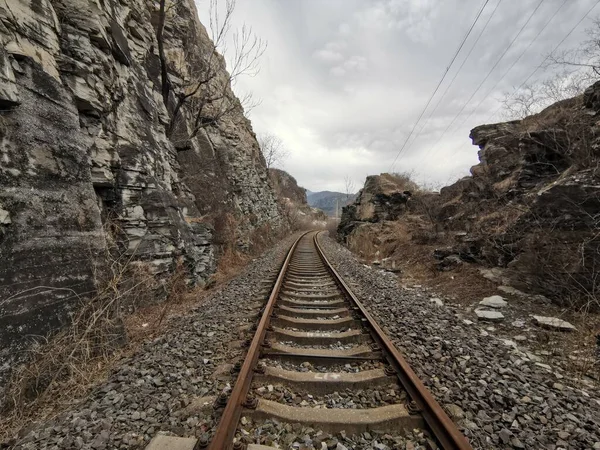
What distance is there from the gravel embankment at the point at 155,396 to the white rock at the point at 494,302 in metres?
4.28

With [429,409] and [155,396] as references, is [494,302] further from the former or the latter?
[155,396]

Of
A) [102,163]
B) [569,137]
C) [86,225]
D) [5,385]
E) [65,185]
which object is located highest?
[569,137]

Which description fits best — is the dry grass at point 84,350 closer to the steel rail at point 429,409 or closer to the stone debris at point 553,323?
the steel rail at point 429,409

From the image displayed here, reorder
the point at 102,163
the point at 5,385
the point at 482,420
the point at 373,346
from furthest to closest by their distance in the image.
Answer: the point at 102,163, the point at 373,346, the point at 5,385, the point at 482,420

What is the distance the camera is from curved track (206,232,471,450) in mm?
2137

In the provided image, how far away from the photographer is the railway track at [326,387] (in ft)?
6.92

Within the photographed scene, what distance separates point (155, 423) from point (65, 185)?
3.12 meters

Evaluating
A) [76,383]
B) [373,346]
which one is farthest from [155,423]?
[373,346]

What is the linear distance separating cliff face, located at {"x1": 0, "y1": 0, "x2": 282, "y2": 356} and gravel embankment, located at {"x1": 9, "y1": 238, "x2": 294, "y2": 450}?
99 cm

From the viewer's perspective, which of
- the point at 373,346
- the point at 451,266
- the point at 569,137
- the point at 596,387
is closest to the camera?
the point at 596,387

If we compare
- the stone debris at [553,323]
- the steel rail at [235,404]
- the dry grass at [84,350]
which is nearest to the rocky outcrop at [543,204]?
the stone debris at [553,323]

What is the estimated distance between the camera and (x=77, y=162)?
3797 millimetres

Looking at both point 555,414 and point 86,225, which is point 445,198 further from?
point 86,225

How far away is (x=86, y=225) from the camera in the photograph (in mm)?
3736
